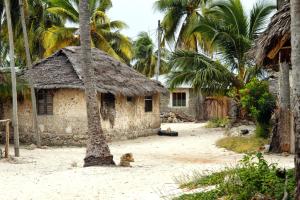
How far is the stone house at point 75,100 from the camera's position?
68.1ft

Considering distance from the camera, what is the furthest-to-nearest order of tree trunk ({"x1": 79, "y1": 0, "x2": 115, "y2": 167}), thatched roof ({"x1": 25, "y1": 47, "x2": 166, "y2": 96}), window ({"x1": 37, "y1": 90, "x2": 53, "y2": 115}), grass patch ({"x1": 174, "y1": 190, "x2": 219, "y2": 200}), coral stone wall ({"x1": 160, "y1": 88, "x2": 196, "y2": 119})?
1. coral stone wall ({"x1": 160, "y1": 88, "x2": 196, "y2": 119})
2. window ({"x1": 37, "y1": 90, "x2": 53, "y2": 115})
3. thatched roof ({"x1": 25, "y1": 47, "x2": 166, "y2": 96})
4. tree trunk ({"x1": 79, "y1": 0, "x2": 115, "y2": 167})
5. grass patch ({"x1": 174, "y1": 190, "x2": 219, "y2": 200})

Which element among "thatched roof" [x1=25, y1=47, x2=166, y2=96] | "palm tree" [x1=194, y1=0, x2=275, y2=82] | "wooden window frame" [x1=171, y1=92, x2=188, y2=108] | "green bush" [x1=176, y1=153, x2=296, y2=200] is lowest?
"green bush" [x1=176, y1=153, x2=296, y2=200]

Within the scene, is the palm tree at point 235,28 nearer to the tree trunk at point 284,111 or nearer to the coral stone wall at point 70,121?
the coral stone wall at point 70,121

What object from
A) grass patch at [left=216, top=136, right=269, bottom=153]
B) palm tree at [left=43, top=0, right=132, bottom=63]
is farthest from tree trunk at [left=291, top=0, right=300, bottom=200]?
palm tree at [left=43, top=0, right=132, bottom=63]

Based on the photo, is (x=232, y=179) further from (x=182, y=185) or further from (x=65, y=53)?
(x=65, y=53)

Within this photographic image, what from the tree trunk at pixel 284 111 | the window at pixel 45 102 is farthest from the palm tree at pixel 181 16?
the tree trunk at pixel 284 111

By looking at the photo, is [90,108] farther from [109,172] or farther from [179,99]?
[179,99]

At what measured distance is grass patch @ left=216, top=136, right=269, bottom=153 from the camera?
16.0 metres

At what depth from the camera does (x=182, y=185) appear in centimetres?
918

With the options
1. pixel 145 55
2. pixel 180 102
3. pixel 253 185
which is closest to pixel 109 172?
pixel 253 185

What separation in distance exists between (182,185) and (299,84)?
3756 millimetres

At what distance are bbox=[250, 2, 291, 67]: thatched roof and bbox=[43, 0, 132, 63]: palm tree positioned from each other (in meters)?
18.5

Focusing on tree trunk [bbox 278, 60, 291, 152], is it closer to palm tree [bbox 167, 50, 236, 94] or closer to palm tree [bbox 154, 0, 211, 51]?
palm tree [bbox 167, 50, 236, 94]

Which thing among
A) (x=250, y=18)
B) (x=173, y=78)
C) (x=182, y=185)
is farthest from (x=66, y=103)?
(x=182, y=185)
